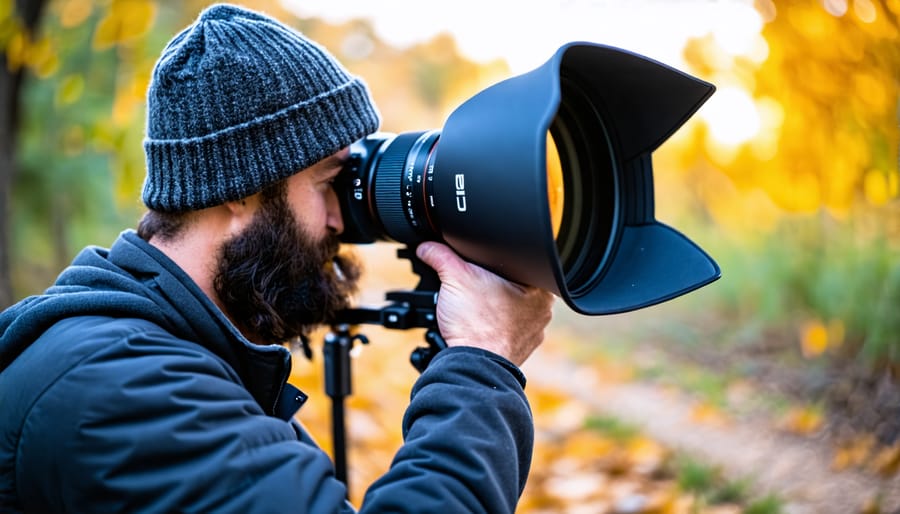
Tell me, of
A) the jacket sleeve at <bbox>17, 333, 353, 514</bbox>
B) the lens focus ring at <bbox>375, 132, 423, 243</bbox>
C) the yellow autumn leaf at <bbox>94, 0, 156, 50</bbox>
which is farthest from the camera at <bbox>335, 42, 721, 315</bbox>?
the yellow autumn leaf at <bbox>94, 0, 156, 50</bbox>

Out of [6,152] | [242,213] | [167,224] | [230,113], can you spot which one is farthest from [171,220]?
[6,152]

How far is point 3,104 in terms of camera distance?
2.58m

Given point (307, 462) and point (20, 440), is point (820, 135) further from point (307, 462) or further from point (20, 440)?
point (20, 440)

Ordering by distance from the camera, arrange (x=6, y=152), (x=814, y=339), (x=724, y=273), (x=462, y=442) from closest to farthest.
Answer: (x=462, y=442) → (x=6, y=152) → (x=814, y=339) → (x=724, y=273)

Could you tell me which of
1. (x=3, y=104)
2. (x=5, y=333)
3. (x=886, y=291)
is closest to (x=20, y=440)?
(x=5, y=333)

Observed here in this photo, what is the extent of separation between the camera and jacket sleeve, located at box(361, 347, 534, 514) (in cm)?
105

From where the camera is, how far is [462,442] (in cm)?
109

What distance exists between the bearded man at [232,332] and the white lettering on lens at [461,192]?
0.15 meters

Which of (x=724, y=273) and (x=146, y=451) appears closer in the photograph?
(x=146, y=451)

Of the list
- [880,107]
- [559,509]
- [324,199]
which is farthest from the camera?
[559,509]

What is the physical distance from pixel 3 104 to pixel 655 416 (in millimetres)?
3017

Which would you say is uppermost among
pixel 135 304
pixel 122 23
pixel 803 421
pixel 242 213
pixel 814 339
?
pixel 122 23

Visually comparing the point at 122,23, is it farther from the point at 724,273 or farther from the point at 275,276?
the point at 724,273

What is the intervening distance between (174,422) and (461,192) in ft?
1.78
